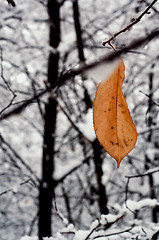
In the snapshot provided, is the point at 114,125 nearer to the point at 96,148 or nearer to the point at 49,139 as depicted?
the point at 96,148

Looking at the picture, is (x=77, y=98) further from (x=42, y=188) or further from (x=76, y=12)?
(x=42, y=188)

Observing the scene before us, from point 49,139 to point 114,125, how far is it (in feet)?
6.04

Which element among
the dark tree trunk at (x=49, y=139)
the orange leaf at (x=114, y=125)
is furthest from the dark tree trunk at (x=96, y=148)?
the orange leaf at (x=114, y=125)

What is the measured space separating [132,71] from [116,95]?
2043 millimetres

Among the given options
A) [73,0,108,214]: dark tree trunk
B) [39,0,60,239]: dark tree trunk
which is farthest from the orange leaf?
[39,0,60,239]: dark tree trunk

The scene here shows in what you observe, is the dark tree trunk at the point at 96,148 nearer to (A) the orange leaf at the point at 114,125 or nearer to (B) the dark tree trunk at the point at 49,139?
(B) the dark tree trunk at the point at 49,139

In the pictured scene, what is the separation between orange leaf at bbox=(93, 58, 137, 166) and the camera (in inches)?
11.6

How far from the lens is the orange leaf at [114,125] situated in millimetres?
295

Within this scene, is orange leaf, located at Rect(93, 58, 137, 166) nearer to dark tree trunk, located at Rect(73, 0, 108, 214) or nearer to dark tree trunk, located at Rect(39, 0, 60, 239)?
dark tree trunk, located at Rect(73, 0, 108, 214)

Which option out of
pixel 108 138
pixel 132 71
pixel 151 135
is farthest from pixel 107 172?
pixel 108 138

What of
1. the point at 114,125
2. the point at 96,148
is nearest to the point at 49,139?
the point at 96,148

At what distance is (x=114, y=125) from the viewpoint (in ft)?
→ 0.99

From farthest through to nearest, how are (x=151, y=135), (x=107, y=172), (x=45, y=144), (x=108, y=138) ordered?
(x=107, y=172)
(x=151, y=135)
(x=45, y=144)
(x=108, y=138)

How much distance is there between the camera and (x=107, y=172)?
3037mm
